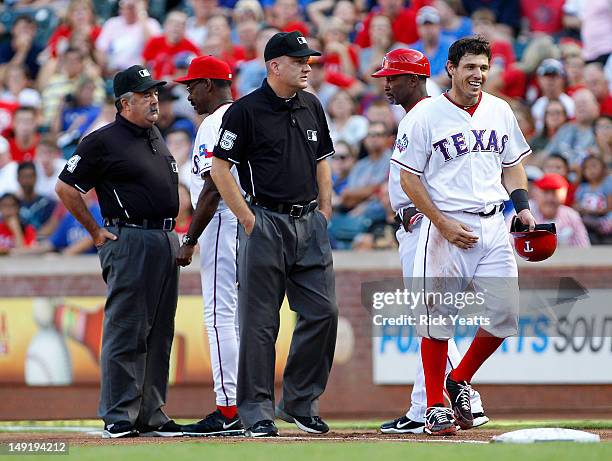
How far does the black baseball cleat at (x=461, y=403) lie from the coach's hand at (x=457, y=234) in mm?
869

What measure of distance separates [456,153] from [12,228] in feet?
21.6

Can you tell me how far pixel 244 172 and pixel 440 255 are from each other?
1317 millimetres

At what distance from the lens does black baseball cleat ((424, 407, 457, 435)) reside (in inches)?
283

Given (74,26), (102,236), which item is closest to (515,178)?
(102,236)

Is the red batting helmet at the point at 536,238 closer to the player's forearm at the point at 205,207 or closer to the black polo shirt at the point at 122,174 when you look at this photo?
the player's forearm at the point at 205,207

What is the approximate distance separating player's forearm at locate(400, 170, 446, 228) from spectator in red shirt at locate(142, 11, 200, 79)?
762cm

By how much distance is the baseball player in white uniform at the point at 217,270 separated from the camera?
809 cm

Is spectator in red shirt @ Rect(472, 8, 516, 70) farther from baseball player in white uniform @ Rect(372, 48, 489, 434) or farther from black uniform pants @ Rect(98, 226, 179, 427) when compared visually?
black uniform pants @ Rect(98, 226, 179, 427)

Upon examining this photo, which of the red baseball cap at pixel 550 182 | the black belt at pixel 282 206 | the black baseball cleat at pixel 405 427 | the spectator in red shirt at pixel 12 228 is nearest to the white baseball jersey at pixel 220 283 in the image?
the black belt at pixel 282 206

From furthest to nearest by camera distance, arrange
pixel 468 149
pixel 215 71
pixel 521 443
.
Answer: pixel 215 71 < pixel 468 149 < pixel 521 443

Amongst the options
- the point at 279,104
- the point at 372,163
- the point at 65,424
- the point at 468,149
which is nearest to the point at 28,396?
the point at 65,424

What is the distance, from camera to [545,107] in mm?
12742

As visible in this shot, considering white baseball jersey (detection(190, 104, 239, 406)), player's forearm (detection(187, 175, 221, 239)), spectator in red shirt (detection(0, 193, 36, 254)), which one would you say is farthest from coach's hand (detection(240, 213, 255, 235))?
spectator in red shirt (detection(0, 193, 36, 254))

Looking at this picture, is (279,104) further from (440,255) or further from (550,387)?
(550,387)
